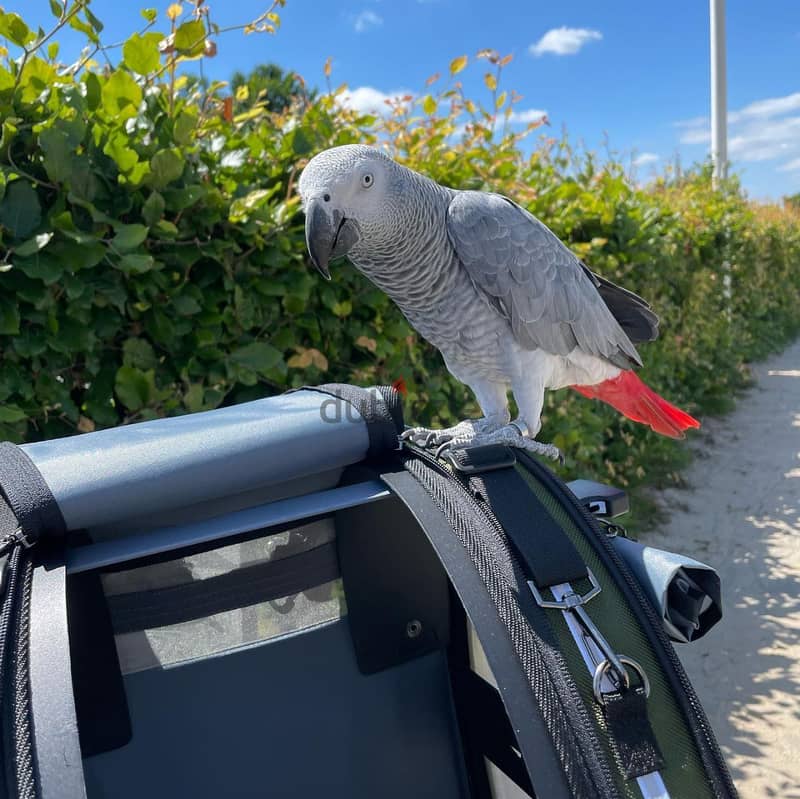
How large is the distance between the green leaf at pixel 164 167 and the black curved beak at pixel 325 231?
1.30 ft

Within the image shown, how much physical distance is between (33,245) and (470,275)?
0.78m

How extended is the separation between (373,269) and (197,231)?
17.9 inches

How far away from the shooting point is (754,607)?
98.9 inches

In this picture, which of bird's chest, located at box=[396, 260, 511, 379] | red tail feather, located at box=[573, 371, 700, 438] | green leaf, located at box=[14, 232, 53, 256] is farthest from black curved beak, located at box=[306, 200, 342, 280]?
red tail feather, located at box=[573, 371, 700, 438]

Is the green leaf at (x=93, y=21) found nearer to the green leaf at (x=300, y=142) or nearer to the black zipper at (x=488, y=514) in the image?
the green leaf at (x=300, y=142)

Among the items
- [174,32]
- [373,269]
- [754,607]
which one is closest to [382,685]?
[373,269]

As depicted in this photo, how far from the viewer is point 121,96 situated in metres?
1.30

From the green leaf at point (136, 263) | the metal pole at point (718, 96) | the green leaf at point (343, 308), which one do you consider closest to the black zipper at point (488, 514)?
the green leaf at point (136, 263)

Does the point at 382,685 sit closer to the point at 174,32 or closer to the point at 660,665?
the point at 660,665

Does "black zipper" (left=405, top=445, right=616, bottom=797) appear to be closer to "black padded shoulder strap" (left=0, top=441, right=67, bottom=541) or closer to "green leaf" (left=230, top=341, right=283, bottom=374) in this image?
"black padded shoulder strap" (left=0, top=441, right=67, bottom=541)

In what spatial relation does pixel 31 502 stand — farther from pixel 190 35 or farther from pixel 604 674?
pixel 190 35

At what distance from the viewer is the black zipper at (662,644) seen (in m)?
0.59

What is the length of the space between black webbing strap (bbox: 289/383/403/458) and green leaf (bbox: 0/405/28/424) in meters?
0.66

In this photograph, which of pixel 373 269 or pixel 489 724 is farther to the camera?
pixel 373 269
